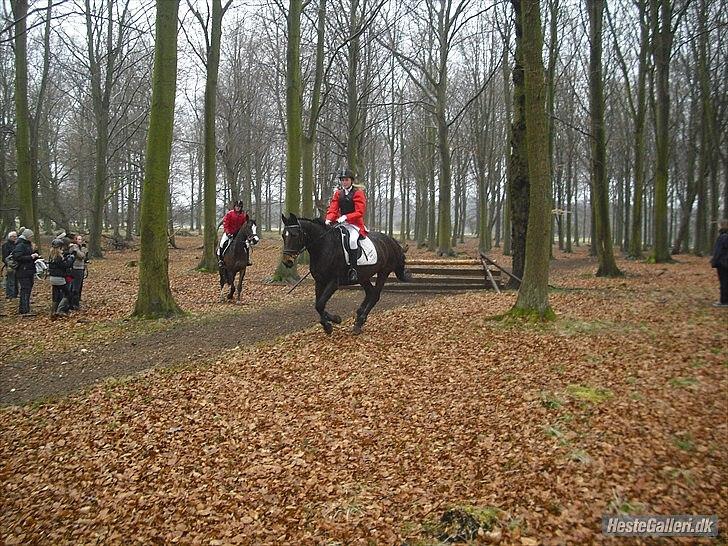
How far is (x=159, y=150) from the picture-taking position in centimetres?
1066

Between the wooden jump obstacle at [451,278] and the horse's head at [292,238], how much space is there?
6586 millimetres

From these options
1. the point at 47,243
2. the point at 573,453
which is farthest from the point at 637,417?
the point at 47,243

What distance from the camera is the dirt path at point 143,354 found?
7.51 m

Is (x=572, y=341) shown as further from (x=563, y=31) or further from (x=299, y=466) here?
(x=563, y=31)

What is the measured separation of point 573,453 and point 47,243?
3651 centimetres

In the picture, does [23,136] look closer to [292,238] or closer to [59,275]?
[59,275]

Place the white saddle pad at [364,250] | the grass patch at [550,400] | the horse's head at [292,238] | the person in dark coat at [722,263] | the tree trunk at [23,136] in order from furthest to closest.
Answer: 1. the tree trunk at [23,136]
2. the person in dark coat at [722,263]
3. the white saddle pad at [364,250]
4. the horse's head at [292,238]
5. the grass patch at [550,400]

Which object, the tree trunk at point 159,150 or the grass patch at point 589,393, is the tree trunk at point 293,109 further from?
the grass patch at point 589,393

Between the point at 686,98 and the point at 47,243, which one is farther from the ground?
the point at 686,98

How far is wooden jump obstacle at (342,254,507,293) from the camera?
15883mm

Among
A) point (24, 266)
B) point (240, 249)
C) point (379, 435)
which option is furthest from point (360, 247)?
point (24, 266)

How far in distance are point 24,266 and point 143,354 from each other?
5.13 meters

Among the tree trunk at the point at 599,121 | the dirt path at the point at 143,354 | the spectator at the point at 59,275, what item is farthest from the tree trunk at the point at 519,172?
the spectator at the point at 59,275

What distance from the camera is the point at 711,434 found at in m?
4.93
